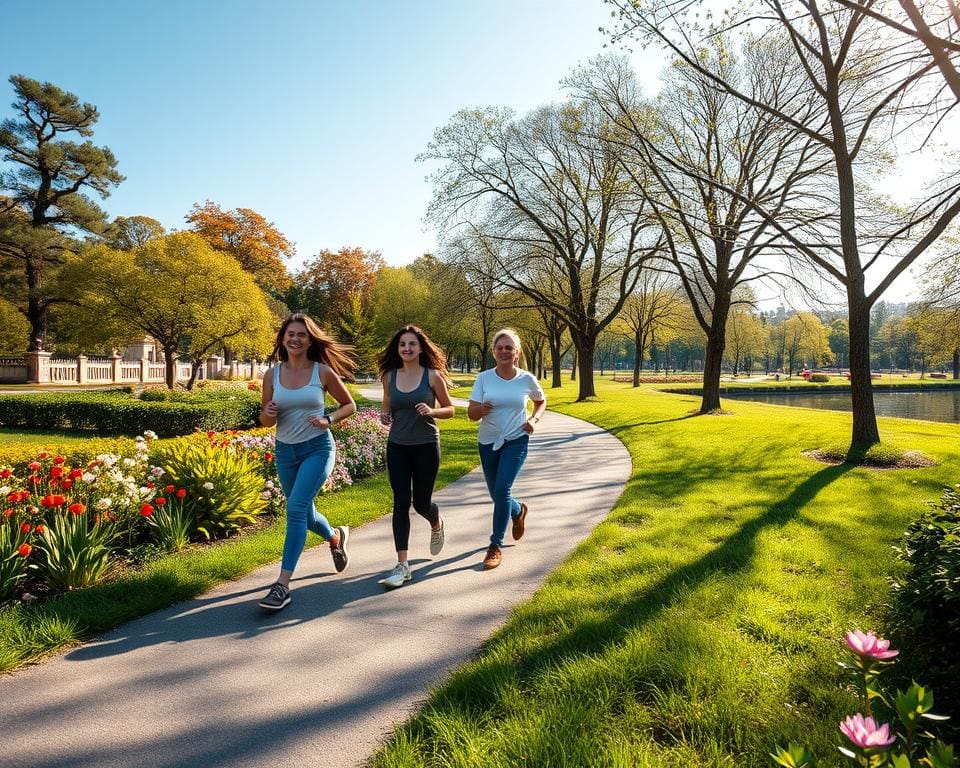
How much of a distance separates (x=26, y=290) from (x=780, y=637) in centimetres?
4980

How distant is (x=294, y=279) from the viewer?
2406 inches

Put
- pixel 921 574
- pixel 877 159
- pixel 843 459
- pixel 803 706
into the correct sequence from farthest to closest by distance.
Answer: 1. pixel 877 159
2. pixel 843 459
3. pixel 921 574
4. pixel 803 706

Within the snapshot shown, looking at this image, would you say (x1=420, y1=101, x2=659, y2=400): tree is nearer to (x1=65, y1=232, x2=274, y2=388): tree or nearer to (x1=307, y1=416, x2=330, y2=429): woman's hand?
(x1=65, y1=232, x2=274, y2=388): tree

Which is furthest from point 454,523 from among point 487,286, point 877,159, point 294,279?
point 294,279

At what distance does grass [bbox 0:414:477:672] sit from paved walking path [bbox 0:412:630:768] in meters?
0.12

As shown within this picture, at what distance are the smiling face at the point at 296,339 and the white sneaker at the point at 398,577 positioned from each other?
1.81 m

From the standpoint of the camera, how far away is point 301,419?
404 cm

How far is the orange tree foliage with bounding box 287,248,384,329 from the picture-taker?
57656mm

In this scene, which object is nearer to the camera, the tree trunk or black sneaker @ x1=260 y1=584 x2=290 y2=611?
black sneaker @ x1=260 y1=584 x2=290 y2=611

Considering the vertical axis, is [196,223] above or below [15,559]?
above

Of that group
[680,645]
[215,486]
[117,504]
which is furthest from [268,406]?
[680,645]

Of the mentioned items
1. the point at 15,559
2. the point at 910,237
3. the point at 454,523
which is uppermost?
the point at 910,237

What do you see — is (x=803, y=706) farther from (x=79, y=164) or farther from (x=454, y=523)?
(x=79, y=164)

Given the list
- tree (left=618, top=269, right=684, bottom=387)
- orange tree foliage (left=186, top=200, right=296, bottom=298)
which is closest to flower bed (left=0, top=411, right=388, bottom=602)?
tree (left=618, top=269, right=684, bottom=387)
